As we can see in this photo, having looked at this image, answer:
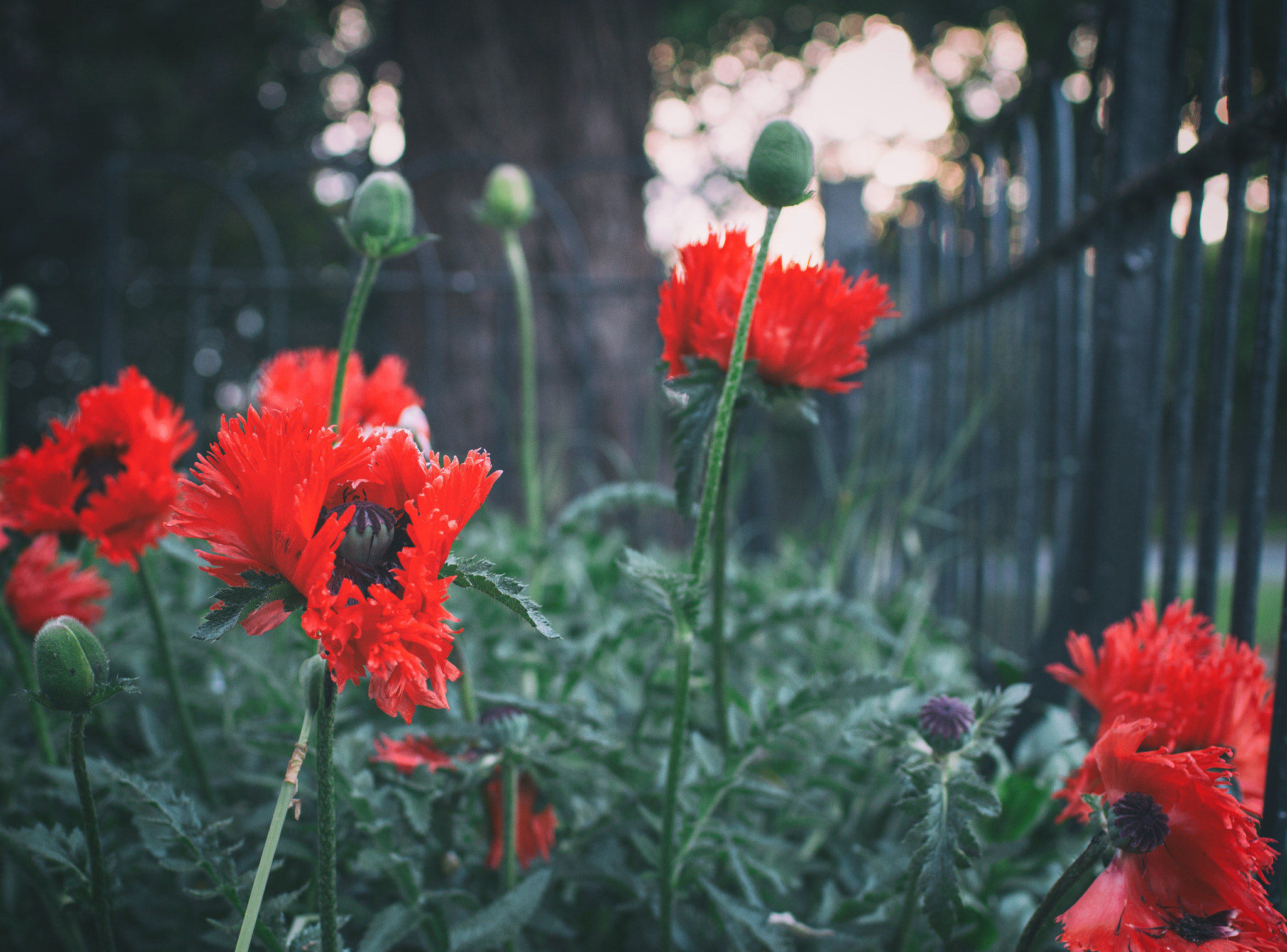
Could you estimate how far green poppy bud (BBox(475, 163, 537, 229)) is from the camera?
1.17 m

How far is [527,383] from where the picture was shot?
118 cm

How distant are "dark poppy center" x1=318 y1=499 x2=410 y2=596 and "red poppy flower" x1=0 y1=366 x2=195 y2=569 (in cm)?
36

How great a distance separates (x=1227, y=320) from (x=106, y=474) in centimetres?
112

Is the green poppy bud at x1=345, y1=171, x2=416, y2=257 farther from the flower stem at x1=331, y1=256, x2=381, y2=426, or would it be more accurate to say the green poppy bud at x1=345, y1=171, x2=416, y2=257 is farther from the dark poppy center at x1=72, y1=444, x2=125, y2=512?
the dark poppy center at x1=72, y1=444, x2=125, y2=512

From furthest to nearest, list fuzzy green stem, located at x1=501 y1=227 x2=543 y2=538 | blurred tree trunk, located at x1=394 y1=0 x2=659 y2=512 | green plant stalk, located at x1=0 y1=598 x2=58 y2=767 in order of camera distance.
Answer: blurred tree trunk, located at x1=394 y1=0 x2=659 y2=512
fuzzy green stem, located at x1=501 y1=227 x2=543 y2=538
green plant stalk, located at x1=0 y1=598 x2=58 y2=767

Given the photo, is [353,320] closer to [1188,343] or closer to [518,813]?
[518,813]

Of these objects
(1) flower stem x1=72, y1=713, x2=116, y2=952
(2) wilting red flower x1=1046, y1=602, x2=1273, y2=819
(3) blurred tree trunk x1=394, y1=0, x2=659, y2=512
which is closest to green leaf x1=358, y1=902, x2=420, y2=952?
(1) flower stem x1=72, y1=713, x2=116, y2=952

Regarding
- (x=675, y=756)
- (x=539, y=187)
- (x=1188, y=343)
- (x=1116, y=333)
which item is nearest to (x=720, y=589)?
(x=675, y=756)

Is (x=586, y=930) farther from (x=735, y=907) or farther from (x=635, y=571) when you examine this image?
(x=635, y=571)

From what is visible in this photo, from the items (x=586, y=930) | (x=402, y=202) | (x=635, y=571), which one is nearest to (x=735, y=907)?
(x=586, y=930)

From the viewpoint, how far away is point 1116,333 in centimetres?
111

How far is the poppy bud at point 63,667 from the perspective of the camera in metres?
0.51

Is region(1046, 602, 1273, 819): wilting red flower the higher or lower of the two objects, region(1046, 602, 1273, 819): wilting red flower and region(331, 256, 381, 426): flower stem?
the lower

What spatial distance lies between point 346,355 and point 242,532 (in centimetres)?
28
